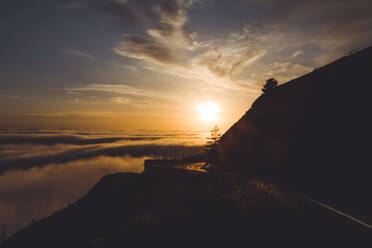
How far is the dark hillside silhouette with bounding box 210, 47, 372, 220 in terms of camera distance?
12164mm

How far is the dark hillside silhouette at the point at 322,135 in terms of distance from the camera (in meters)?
12.2

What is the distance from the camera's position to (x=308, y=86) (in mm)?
19766

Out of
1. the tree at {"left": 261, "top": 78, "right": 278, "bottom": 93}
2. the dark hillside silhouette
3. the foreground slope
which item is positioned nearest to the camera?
the foreground slope

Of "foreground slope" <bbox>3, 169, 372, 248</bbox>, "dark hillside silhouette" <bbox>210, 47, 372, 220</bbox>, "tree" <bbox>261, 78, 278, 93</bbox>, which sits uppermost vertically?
"tree" <bbox>261, 78, 278, 93</bbox>

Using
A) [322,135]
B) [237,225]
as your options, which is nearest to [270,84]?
[322,135]

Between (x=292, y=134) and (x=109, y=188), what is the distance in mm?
37249

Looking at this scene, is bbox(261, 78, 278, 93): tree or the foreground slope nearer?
the foreground slope

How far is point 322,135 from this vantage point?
15.0 meters

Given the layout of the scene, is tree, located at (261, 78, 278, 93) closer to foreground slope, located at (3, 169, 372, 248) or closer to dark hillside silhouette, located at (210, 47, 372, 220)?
dark hillside silhouette, located at (210, 47, 372, 220)

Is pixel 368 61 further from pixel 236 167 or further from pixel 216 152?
pixel 216 152

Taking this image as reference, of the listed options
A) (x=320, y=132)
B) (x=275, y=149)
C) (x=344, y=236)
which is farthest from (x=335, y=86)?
(x=344, y=236)

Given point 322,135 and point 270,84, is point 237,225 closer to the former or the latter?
point 322,135

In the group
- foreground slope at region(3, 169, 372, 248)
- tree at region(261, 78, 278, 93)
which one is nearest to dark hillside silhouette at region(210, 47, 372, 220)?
foreground slope at region(3, 169, 372, 248)

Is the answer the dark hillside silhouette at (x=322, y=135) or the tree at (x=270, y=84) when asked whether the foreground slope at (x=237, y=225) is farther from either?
the tree at (x=270, y=84)
